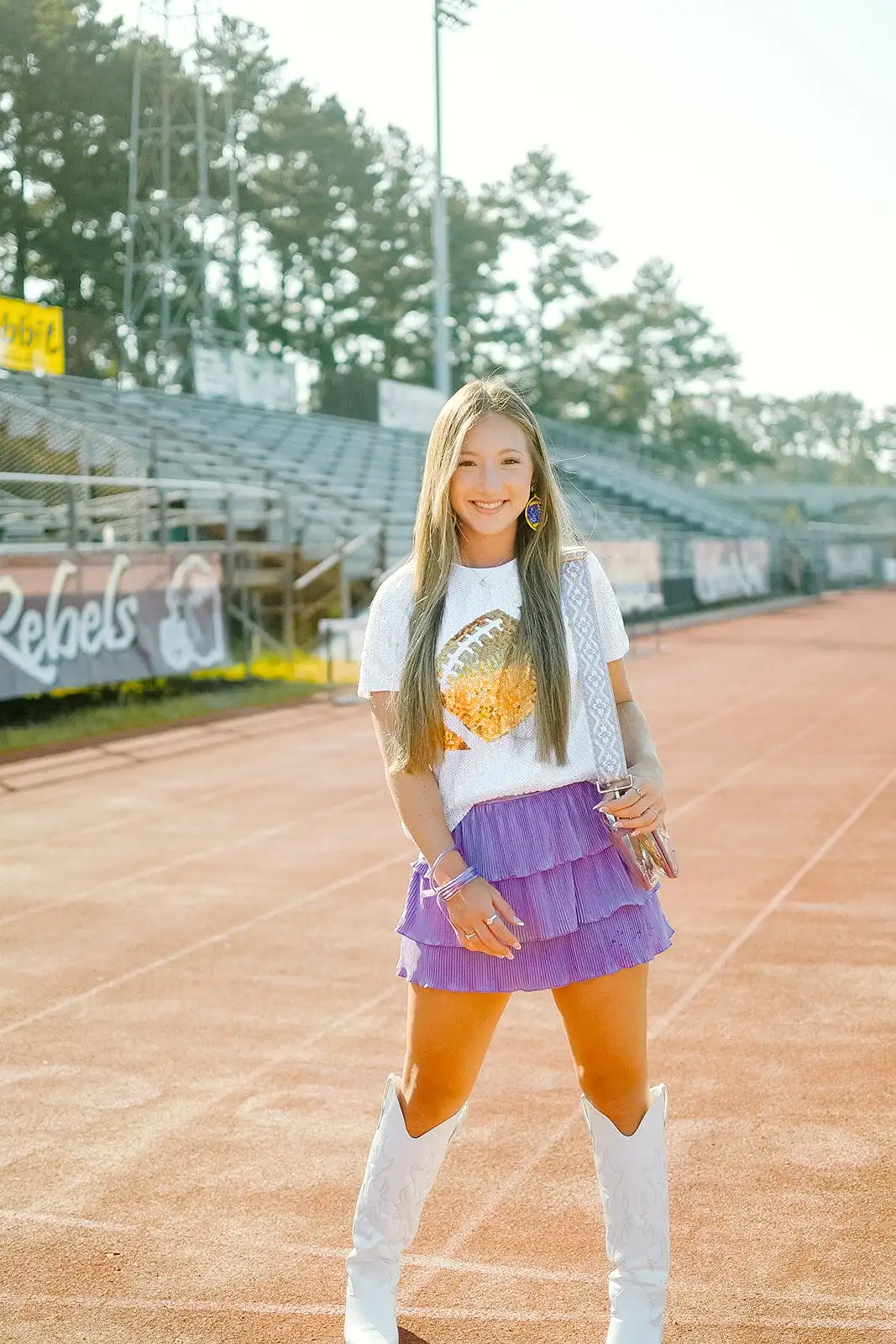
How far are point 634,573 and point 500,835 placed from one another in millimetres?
23694

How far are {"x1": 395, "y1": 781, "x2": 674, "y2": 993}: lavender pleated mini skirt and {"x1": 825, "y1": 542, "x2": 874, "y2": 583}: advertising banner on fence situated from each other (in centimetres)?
4396

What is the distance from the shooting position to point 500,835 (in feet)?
9.64

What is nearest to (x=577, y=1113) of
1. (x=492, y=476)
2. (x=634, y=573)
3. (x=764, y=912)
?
(x=492, y=476)

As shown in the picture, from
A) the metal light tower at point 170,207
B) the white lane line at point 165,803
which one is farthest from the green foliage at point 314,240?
the white lane line at point 165,803

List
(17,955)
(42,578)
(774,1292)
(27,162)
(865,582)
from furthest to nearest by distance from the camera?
(865,582) < (27,162) < (42,578) < (17,955) < (774,1292)

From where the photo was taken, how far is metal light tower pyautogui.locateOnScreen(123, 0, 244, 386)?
35.6 meters

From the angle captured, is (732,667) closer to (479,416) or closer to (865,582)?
(479,416)

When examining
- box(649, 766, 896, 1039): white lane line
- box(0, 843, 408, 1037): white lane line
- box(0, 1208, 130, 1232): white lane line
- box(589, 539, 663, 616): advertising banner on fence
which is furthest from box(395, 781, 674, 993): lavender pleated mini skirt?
box(589, 539, 663, 616): advertising banner on fence

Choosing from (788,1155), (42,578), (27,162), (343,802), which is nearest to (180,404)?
(27,162)

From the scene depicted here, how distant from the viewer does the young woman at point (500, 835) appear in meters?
2.91

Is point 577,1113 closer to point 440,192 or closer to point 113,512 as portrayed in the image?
point 113,512

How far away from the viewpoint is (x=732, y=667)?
2017cm

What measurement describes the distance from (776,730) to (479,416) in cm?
1116

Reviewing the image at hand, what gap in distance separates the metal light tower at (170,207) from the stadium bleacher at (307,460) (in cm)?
387
